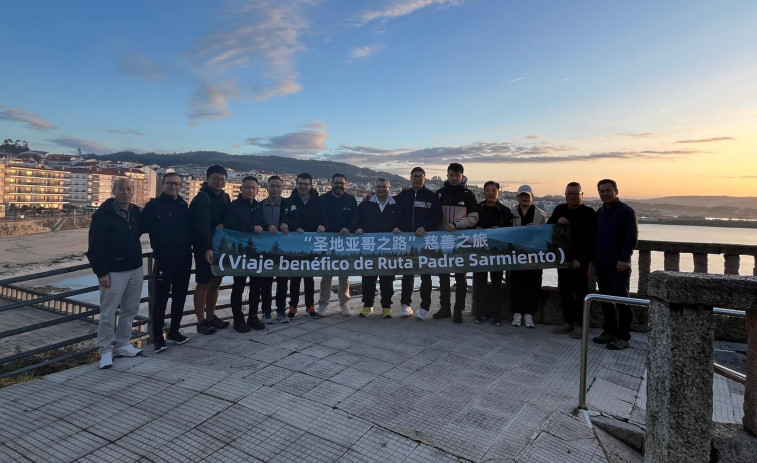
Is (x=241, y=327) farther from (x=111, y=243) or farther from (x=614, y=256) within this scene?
(x=614, y=256)

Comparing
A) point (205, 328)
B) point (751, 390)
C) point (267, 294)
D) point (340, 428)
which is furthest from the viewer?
point (267, 294)

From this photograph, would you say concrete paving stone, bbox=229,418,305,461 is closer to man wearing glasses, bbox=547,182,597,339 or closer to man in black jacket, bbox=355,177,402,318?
man in black jacket, bbox=355,177,402,318

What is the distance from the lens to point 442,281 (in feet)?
20.4

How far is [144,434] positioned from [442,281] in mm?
4304

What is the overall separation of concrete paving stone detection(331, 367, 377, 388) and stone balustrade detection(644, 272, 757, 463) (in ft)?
7.67

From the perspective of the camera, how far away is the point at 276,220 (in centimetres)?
597

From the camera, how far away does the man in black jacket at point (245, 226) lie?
550 cm

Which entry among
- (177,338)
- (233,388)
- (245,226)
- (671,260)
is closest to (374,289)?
(245,226)

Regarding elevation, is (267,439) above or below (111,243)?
below

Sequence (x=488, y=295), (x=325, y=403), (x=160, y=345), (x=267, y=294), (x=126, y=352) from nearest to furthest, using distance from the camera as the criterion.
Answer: (x=325, y=403), (x=126, y=352), (x=160, y=345), (x=267, y=294), (x=488, y=295)

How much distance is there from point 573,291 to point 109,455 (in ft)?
18.0

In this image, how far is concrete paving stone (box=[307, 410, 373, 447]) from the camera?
2.95 m

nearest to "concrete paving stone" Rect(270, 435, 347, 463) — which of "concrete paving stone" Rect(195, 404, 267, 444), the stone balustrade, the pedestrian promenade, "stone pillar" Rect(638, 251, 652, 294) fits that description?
the pedestrian promenade

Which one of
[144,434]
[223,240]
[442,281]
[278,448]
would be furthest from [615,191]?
[144,434]
